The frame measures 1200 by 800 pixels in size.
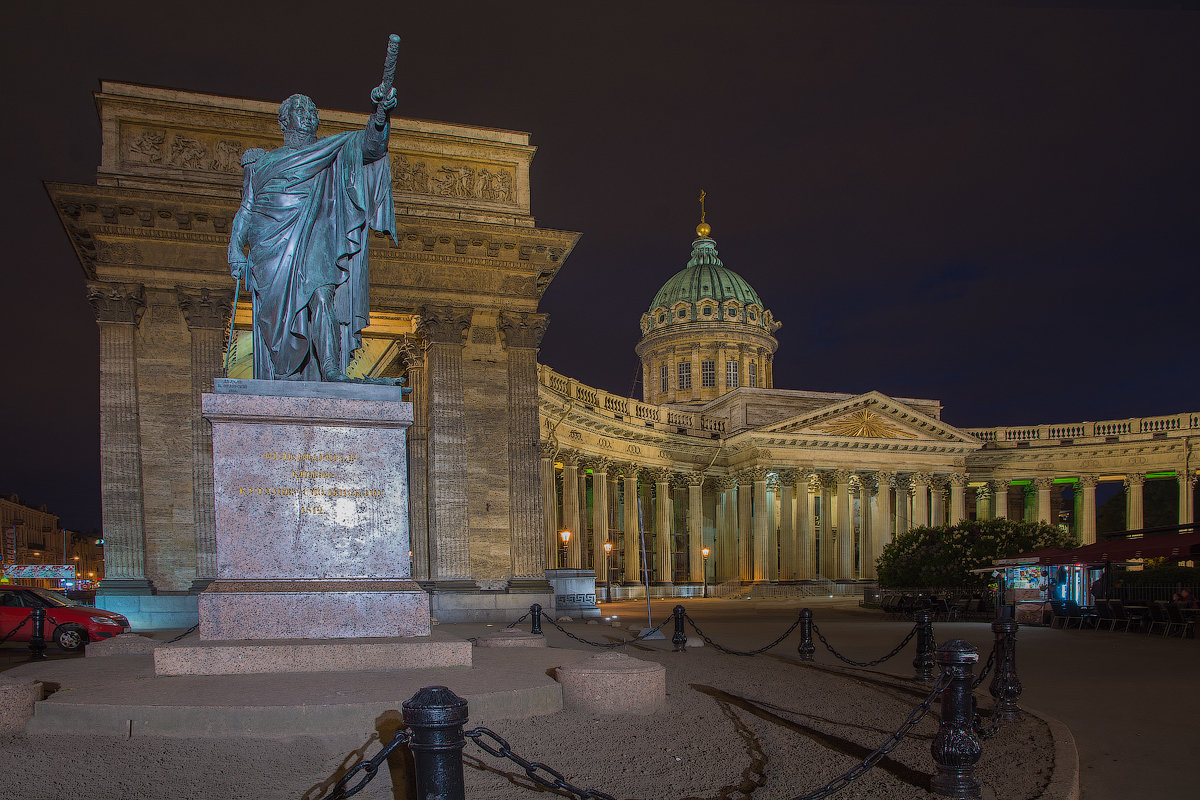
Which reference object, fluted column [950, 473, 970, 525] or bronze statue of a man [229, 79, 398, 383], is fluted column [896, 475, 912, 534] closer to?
fluted column [950, 473, 970, 525]

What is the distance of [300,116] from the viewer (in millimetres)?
10922

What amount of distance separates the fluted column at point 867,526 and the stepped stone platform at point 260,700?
59.2m

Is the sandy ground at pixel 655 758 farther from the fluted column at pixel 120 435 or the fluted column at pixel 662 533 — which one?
the fluted column at pixel 662 533

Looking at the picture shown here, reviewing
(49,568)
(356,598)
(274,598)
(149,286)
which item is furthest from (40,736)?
(49,568)

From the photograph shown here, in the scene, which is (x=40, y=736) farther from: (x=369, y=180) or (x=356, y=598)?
(x=369, y=180)

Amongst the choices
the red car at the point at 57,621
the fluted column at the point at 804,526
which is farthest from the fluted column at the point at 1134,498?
the red car at the point at 57,621

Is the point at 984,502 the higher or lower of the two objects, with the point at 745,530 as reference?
higher

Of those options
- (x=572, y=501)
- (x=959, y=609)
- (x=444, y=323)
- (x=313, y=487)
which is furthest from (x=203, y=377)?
(x=572, y=501)

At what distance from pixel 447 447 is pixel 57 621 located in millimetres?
11070

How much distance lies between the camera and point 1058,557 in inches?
1145

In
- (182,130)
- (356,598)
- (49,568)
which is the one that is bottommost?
(49,568)

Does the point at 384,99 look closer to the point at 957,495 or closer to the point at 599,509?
the point at 599,509

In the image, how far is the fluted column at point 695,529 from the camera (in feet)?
208

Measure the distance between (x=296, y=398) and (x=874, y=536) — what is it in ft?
198
